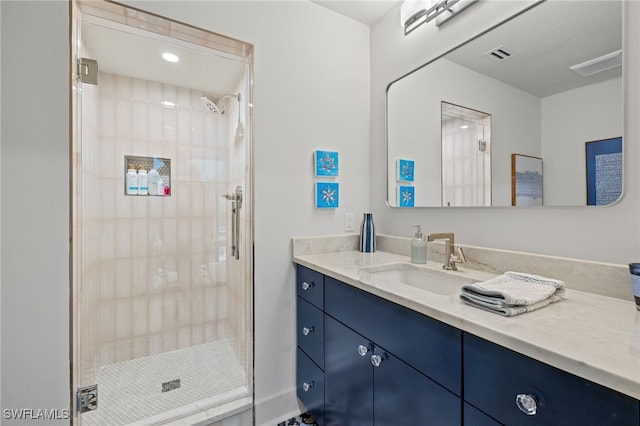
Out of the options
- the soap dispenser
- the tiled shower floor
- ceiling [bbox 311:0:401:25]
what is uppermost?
ceiling [bbox 311:0:401:25]

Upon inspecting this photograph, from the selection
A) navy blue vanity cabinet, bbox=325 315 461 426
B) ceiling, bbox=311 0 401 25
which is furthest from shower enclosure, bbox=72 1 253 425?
ceiling, bbox=311 0 401 25

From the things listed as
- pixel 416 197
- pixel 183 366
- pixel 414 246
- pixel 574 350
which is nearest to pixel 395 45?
pixel 416 197

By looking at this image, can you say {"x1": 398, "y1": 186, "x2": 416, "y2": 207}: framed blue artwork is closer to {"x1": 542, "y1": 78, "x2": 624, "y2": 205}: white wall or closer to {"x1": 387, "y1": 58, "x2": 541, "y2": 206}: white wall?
{"x1": 387, "y1": 58, "x2": 541, "y2": 206}: white wall

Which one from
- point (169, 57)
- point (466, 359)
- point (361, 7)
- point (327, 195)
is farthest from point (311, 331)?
point (361, 7)

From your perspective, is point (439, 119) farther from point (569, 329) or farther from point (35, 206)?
point (35, 206)

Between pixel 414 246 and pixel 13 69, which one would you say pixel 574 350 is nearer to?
pixel 414 246

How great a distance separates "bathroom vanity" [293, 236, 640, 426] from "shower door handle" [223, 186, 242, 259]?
82cm

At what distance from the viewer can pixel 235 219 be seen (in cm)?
195

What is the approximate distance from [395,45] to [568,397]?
1.82m

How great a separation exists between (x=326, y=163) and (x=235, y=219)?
0.78 meters

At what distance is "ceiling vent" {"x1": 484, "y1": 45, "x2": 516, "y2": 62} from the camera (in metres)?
1.18

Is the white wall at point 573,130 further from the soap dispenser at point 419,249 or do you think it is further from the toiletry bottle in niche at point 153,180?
the toiletry bottle in niche at point 153,180

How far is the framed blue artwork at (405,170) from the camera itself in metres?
1.65

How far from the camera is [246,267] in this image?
1.60m
